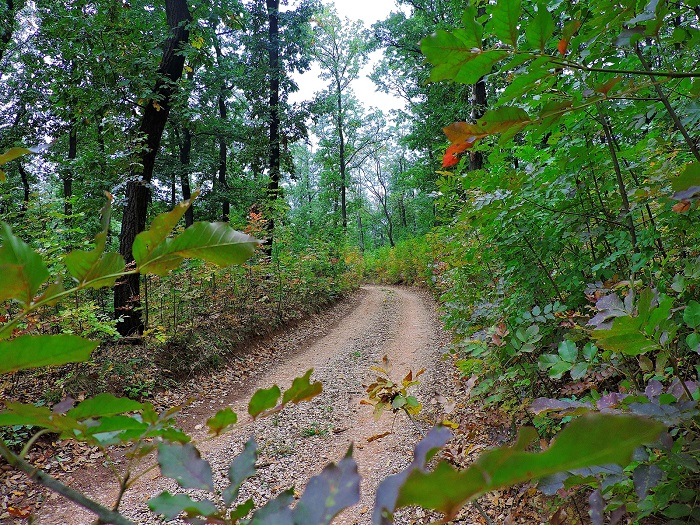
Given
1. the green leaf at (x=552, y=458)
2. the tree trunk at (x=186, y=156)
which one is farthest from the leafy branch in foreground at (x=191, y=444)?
the tree trunk at (x=186, y=156)

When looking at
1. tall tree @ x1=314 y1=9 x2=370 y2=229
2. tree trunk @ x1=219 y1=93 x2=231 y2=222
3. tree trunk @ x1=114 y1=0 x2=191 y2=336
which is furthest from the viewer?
tall tree @ x1=314 y1=9 x2=370 y2=229

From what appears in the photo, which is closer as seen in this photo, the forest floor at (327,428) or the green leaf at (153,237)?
the green leaf at (153,237)

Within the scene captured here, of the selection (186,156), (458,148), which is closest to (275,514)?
(458,148)

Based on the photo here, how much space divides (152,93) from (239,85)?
5.31 metres

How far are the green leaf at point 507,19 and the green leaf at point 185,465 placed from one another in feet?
2.97

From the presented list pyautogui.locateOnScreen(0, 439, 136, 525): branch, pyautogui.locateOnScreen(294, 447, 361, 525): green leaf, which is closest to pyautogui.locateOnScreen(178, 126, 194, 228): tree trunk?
pyautogui.locateOnScreen(0, 439, 136, 525): branch

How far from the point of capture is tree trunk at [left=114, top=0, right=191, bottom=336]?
616 cm

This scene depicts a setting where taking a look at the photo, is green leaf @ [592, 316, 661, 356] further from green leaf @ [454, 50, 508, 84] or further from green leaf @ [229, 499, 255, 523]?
green leaf @ [229, 499, 255, 523]

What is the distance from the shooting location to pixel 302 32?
1200 cm

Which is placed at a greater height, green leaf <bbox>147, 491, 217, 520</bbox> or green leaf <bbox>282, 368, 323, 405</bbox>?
green leaf <bbox>282, 368, 323, 405</bbox>

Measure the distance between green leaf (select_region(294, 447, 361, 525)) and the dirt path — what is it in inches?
63.9

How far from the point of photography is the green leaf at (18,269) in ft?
1.18

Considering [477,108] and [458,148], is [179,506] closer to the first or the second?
[458,148]

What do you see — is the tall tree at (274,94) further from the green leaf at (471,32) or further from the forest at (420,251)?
the green leaf at (471,32)
